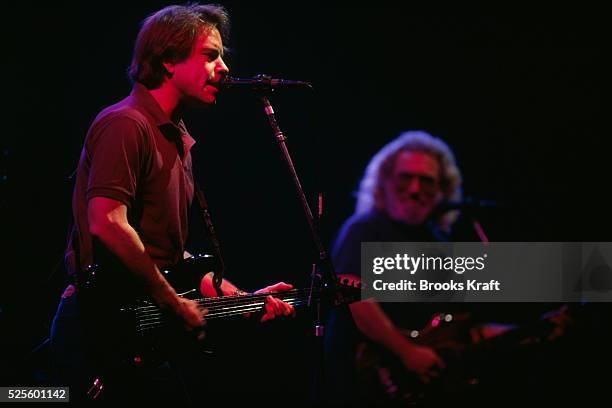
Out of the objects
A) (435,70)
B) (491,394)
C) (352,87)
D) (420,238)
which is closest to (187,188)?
(420,238)

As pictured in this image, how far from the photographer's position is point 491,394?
3.10m

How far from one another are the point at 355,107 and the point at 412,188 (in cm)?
90

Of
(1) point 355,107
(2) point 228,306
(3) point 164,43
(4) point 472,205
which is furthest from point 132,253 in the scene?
(1) point 355,107

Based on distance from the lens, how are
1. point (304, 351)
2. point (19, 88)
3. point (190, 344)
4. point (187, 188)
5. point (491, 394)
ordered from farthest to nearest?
point (304, 351) < point (19, 88) < point (491, 394) < point (187, 188) < point (190, 344)

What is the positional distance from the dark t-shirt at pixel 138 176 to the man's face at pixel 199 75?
15 cm

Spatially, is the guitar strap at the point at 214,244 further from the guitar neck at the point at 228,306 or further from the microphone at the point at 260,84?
the microphone at the point at 260,84

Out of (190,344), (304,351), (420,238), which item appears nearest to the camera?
(190,344)

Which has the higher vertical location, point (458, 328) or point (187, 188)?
point (187, 188)

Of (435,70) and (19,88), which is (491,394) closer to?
(435,70)

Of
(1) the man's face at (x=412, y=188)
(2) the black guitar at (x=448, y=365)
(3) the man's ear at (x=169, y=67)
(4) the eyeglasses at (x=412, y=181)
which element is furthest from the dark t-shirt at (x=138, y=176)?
(4) the eyeglasses at (x=412, y=181)

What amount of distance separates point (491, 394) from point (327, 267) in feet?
3.85

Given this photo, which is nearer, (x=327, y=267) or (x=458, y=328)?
(x=327, y=267)

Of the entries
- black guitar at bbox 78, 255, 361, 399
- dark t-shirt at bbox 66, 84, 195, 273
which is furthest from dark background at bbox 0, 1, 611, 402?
black guitar at bbox 78, 255, 361, 399

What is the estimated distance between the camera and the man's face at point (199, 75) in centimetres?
253
